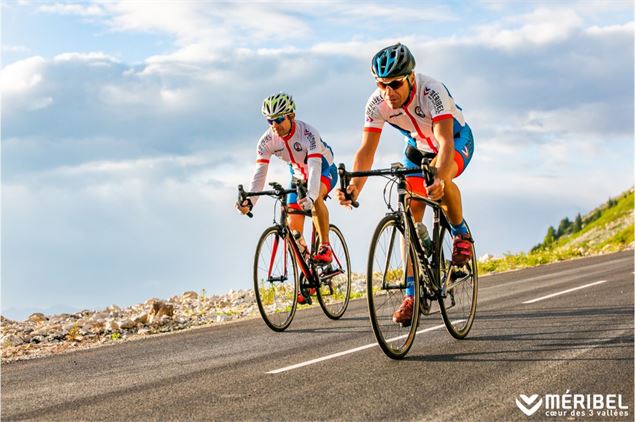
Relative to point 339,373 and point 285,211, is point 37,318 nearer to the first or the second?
point 285,211

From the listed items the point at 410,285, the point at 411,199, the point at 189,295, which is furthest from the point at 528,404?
the point at 189,295

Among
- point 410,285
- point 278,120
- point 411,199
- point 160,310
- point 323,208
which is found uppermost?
point 278,120

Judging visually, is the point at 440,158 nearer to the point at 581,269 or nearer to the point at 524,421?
the point at 524,421

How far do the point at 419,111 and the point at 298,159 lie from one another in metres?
3.29

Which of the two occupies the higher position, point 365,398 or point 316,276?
point 316,276

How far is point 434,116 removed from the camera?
7.95m

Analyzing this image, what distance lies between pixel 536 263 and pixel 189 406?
1968cm

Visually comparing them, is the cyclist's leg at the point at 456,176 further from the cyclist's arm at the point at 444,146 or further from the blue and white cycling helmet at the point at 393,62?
the blue and white cycling helmet at the point at 393,62

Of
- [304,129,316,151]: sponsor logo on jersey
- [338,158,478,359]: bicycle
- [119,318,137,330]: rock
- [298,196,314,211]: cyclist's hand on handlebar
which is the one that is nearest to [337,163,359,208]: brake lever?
[338,158,478,359]: bicycle

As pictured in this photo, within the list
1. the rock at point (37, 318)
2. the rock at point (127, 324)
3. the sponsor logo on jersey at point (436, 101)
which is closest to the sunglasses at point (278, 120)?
the sponsor logo on jersey at point (436, 101)

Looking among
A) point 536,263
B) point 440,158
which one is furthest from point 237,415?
point 536,263

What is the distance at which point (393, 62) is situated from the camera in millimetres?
7523

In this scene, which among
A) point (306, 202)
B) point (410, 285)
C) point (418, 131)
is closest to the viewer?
point (410, 285)

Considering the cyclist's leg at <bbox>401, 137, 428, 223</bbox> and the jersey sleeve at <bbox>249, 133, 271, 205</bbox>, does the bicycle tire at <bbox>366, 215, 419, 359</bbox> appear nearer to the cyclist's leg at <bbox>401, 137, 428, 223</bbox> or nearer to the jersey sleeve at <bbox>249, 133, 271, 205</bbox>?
the cyclist's leg at <bbox>401, 137, 428, 223</bbox>
